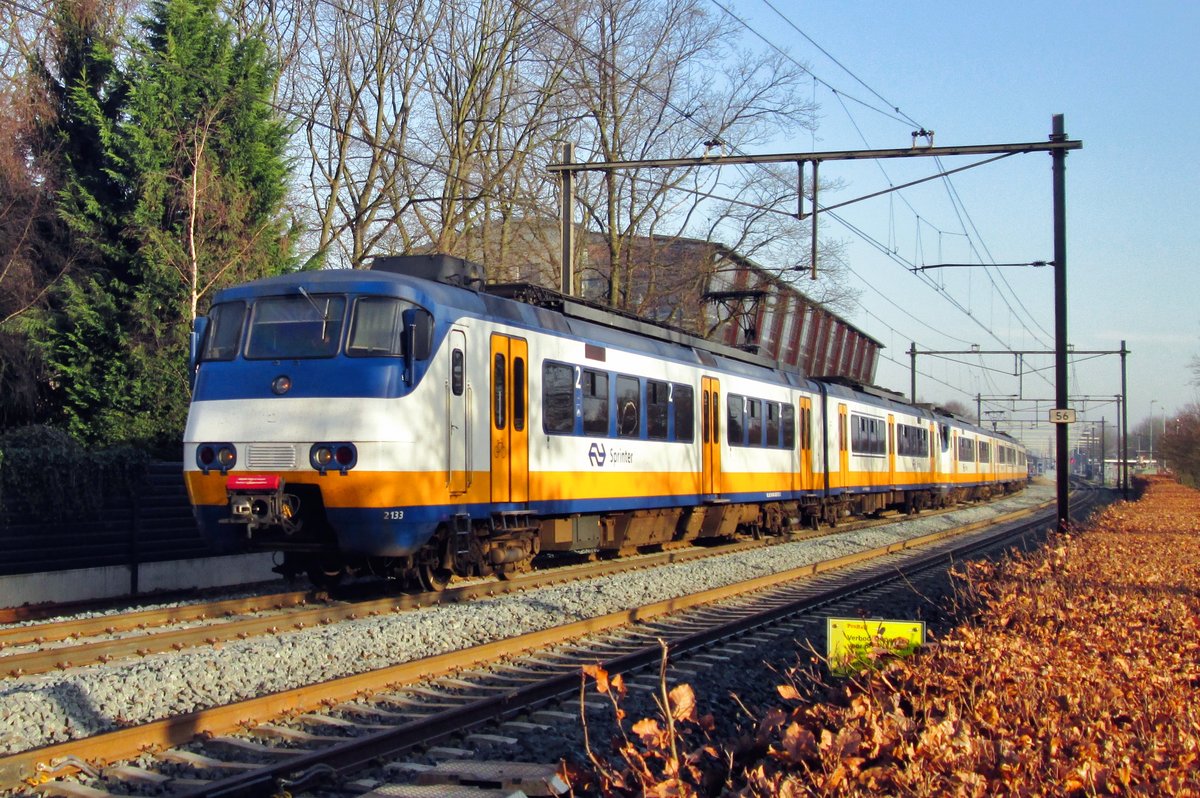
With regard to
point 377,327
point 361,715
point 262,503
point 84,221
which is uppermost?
point 84,221

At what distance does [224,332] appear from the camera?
38.1 feet

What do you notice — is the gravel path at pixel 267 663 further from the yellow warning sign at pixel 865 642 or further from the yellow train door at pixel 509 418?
the yellow warning sign at pixel 865 642

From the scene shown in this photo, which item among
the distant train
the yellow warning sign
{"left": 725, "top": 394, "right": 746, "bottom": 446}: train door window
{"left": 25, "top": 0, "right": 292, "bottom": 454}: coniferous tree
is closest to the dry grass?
the yellow warning sign

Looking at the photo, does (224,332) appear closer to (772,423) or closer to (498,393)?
(498,393)

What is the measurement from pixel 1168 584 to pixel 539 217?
69.3 feet

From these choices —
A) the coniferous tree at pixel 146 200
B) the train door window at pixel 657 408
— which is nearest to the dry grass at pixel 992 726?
the train door window at pixel 657 408

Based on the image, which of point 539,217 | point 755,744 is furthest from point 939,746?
point 539,217

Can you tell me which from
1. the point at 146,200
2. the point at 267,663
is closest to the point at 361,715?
the point at 267,663

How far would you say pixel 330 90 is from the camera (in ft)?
92.1

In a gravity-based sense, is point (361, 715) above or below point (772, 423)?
below

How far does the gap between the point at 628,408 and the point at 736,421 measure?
4592 millimetres

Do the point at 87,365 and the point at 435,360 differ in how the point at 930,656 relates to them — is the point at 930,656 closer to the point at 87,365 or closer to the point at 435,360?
the point at 435,360

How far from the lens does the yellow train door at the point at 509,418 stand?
12328 millimetres

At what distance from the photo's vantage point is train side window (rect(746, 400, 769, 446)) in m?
20.2
